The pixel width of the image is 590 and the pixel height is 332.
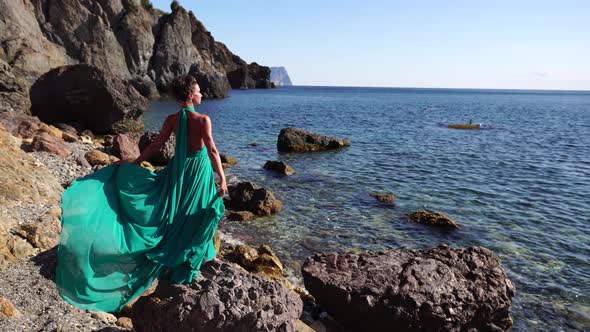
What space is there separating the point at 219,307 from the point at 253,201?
9.08m

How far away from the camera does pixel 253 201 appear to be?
13508mm

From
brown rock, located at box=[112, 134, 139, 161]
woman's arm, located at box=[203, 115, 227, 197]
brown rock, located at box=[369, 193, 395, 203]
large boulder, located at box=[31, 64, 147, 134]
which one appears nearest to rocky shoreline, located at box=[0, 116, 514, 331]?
woman's arm, located at box=[203, 115, 227, 197]

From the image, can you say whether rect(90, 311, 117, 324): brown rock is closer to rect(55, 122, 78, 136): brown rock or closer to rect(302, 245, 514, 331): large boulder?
rect(302, 245, 514, 331): large boulder

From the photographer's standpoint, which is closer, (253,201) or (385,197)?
(253,201)

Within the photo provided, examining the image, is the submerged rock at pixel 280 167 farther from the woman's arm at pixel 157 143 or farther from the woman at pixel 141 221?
the woman at pixel 141 221

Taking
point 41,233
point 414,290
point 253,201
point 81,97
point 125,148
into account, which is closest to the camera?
point 41,233

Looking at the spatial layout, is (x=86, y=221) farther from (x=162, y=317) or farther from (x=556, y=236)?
(x=556, y=236)

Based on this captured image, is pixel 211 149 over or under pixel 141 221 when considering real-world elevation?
over

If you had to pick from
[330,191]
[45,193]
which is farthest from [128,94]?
[45,193]

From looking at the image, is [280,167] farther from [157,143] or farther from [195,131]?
[195,131]

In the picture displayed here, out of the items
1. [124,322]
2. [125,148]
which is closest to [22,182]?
[124,322]

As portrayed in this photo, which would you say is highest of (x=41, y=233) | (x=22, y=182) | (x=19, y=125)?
(x=22, y=182)

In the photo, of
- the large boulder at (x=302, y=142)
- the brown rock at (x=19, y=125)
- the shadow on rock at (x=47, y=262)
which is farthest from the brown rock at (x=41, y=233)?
the large boulder at (x=302, y=142)

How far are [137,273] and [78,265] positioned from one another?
0.63 metres
